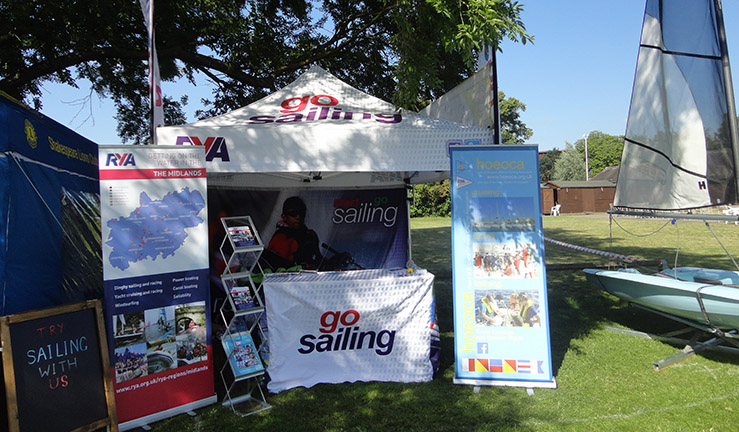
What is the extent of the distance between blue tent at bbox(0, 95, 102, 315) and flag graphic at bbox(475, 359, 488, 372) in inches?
139

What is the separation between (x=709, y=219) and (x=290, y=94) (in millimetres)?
4560

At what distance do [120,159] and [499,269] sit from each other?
10.6 ft

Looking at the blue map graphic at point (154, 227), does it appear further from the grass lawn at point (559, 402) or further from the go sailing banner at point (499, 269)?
the go sailing banner at point (499, 269)

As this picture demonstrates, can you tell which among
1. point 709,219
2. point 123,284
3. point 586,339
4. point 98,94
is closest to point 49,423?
point 123,284

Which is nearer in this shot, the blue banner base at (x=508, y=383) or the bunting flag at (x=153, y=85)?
the blue banner base at (x=508, y=383)

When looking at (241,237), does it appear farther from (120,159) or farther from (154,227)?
(120,159)

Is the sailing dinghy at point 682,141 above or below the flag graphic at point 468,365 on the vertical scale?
above

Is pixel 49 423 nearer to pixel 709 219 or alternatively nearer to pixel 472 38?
pixel 472 38

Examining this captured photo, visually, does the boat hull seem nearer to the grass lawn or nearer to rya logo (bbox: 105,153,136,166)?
the grass lawn

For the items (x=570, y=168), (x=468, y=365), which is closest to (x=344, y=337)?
(x=468, y=365)

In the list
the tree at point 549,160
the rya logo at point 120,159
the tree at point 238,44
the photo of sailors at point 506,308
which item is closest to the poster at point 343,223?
the tree at point 238,44

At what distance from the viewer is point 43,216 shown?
356 cm

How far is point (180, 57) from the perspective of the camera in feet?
24.2

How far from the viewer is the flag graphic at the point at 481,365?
3.85 metres
